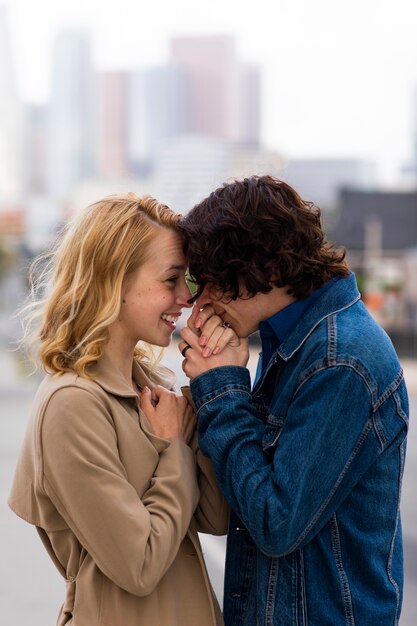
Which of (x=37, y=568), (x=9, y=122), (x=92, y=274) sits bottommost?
(x=9, y=122)

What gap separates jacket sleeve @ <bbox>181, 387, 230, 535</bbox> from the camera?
1.98 m

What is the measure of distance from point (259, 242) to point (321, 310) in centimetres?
19

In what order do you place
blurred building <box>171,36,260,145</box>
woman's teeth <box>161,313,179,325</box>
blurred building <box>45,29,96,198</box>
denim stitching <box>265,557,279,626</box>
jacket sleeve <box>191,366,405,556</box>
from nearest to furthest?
jacket sleeve <box>191,366,405,556</box>
denim stitching <box>265,557,279,626</box>
woman's teeth <box>161,313,179,325</box>
blurred building <box>45,29,96,198</box>
blurred building <box>171,36,260,145</box>

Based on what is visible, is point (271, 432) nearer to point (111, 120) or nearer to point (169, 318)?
point (169, 318)

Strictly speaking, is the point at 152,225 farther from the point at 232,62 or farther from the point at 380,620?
the point at 232,62

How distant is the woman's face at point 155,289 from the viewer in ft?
6.51

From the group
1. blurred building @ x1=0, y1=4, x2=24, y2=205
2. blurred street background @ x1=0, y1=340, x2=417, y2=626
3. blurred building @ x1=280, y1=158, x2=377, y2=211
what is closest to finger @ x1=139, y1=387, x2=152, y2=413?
blurred street background @ x1=0, y1=340, x2=417, y2=626

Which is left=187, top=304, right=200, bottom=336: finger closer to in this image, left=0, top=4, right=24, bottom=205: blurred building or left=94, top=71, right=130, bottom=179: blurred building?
left=0, top=4, right=24, bottom=205: blurred building

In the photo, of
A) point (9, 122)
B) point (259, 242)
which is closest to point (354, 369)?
point (259, 242)

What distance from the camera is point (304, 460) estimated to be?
1.71 m

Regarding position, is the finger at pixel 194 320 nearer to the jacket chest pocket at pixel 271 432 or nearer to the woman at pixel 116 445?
the woman at pixel 116 445

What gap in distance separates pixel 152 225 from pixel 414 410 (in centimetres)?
1010

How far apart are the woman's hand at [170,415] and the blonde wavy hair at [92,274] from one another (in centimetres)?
19

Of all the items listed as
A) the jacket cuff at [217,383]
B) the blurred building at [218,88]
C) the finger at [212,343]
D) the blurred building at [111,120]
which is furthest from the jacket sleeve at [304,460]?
the blurred building at [218,88]
